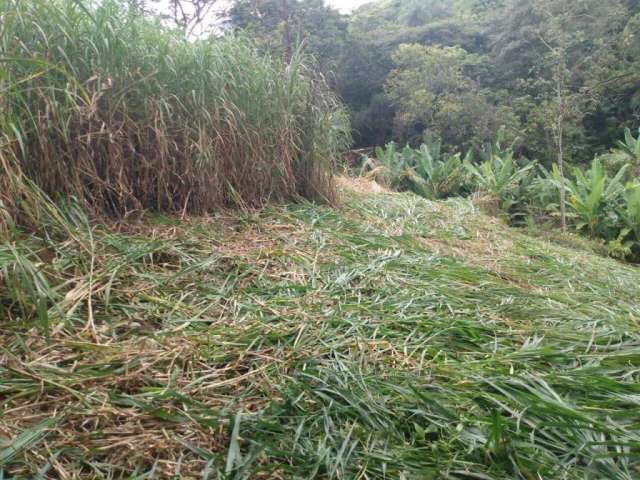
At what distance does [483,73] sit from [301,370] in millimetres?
14698

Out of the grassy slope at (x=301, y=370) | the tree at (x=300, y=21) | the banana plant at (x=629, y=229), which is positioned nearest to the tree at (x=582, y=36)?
the banana plant at (x=629, y=229)

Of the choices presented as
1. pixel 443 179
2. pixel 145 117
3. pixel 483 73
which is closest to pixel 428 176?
pixel 443 179

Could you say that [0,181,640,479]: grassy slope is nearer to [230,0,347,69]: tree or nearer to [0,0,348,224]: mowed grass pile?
[0,0,348,224]: mowed grass pile

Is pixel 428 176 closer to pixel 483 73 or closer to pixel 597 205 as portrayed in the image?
pixel 597 205

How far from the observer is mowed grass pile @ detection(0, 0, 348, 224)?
77.2 inches

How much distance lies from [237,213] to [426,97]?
31.7 feet

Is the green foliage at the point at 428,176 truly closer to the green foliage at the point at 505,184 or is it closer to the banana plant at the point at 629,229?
the green foliage at the point at 505,184

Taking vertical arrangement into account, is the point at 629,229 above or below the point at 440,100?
below

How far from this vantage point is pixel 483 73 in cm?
1396

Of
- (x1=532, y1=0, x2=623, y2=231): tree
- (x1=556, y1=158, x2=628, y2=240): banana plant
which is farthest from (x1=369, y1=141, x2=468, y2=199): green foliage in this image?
(x1=556, y1=158, x2=628, y2=240): banana plant

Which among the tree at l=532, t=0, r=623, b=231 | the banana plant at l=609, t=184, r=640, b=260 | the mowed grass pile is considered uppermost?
the tree at l=532, t=0, r=623, b=231

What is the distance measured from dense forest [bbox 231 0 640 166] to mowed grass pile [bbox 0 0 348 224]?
669 cm

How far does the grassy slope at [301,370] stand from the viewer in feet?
3.25

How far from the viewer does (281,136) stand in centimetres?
320
